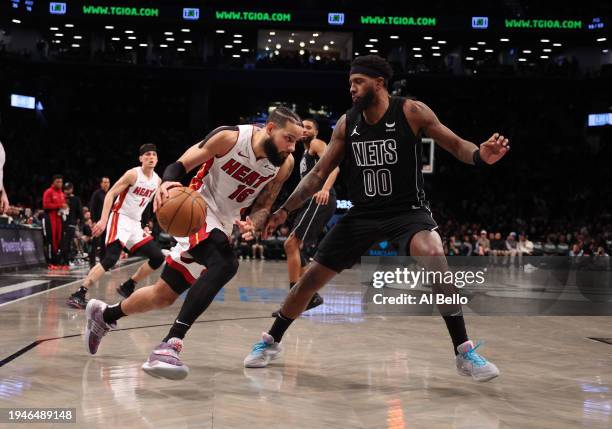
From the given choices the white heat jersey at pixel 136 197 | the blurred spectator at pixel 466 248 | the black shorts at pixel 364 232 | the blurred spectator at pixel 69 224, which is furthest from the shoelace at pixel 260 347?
the blurred spectator at pixel 466 248

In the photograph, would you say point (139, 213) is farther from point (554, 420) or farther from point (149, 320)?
point (554, 420)

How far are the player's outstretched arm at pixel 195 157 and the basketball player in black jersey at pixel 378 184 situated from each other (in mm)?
516

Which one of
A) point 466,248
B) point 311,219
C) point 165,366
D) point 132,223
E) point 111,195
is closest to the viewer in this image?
point 165,366

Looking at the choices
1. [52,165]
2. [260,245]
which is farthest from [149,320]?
[52,165]

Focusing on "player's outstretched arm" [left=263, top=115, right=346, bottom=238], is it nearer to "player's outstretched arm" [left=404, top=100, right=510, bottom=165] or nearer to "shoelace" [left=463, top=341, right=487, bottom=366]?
"player's outstretched arm" [left=404, top=100, right=510, bottom=165]

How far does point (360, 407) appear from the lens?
3.26 metres

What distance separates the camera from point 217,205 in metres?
4.27

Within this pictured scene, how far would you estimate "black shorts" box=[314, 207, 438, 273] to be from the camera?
4047mm

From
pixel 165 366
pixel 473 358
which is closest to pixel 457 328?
pixel 473 358

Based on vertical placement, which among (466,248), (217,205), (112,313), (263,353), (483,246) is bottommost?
(466,248)

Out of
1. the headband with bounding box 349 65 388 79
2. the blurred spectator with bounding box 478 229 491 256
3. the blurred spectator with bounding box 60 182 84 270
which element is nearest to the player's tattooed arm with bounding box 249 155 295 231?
the headband with bounding box 349 65 388 79

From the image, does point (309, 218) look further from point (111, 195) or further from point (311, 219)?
point (111, 195)

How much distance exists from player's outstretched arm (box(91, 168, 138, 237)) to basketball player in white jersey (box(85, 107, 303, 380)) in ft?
10.4

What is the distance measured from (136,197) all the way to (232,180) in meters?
3.91
